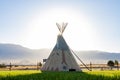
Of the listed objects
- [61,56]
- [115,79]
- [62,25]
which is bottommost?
[115,79]

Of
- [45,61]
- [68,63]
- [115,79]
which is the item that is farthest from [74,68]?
[115,79]

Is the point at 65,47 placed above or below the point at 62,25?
below

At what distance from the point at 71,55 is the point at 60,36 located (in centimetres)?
281

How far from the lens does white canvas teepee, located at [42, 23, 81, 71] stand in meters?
42.2

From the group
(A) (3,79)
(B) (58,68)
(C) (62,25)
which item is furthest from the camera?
(C) (62,25)

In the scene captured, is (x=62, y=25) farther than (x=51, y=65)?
Yes

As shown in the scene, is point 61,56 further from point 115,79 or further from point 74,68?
point 115,79

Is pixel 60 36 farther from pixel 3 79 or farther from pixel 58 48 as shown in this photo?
pixel 3 79

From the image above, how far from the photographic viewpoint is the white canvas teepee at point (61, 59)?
4225 cm

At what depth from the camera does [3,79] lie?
17.4m

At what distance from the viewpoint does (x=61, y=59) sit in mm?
42438

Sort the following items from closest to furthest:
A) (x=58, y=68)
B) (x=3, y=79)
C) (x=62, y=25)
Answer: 1. (x=3, y=79)
2. (x=58, y=68)
3. (x=62, y=25)

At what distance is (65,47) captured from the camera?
43.8 meters

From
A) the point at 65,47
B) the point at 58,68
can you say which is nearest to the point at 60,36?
the point at 65,47
